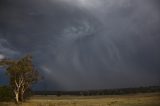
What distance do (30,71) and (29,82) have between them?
11.1ft

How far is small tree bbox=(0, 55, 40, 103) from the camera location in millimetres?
87062

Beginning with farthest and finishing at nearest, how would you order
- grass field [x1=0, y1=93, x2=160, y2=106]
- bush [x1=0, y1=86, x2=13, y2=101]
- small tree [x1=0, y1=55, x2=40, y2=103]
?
bush [x1=0, y1=86, x2=13, y2=101]
small tree [x1=0, y1=55, x2=40, y2=103]
grass field [x1=0, y1=93, x2=160, y2=106]

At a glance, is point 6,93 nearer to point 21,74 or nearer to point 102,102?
point 21,74

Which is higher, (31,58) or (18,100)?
(31,58)

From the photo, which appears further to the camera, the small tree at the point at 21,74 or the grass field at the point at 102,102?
the small tree at the point at 21,74

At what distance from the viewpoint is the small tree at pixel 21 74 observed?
286 feet

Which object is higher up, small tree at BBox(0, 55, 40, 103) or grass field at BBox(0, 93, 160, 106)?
small tree at BBox(0, 55, 40, 103)

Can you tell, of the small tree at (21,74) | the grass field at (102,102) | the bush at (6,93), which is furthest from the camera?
the bush at (6,93)

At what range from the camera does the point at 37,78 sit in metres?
91.5

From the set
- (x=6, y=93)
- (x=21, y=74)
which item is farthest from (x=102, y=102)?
(x=6, y=93)

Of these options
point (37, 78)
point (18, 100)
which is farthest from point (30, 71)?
point (18, 100)

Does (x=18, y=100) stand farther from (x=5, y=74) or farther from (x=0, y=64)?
(x=0, y=64)

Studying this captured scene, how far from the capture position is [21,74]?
88500mm

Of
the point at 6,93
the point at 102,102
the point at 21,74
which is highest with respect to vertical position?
the point at 21,74
